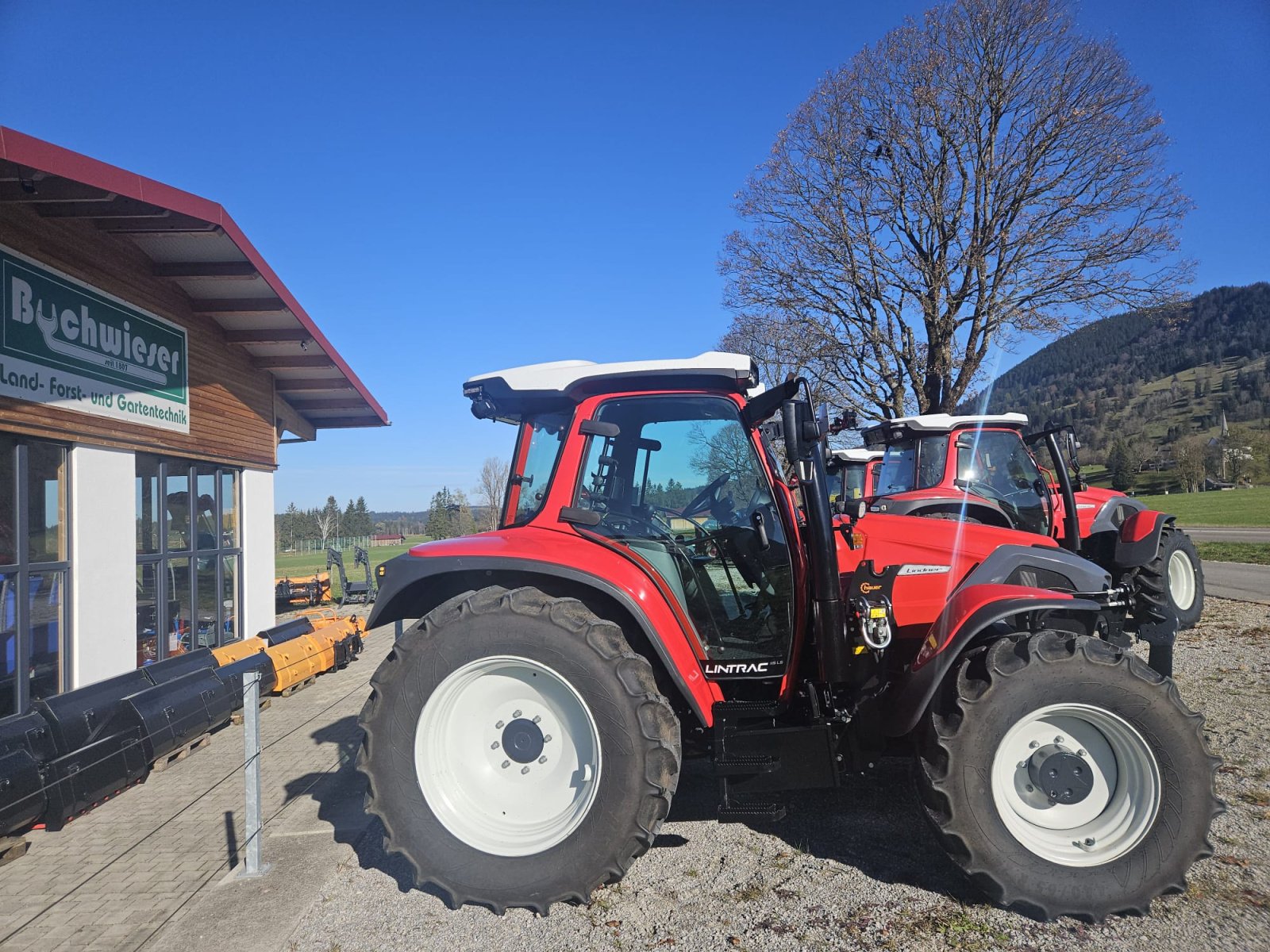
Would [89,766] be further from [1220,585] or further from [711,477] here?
[1220,585]

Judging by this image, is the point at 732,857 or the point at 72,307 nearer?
the point at 732,857

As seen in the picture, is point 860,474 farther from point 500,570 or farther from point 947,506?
point 500,570

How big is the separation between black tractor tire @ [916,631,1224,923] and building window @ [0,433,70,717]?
6.85 metres

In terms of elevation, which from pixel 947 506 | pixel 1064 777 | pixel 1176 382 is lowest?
pixel 1064 777

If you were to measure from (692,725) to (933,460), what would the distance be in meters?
5.28

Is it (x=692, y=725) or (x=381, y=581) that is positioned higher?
(x=381, y=581)

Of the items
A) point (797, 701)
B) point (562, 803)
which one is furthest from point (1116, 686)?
point (562, 803)

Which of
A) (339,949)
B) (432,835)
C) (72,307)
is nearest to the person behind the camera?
(339,949)

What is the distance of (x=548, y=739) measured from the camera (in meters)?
3.42

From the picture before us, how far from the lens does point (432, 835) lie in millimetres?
3258

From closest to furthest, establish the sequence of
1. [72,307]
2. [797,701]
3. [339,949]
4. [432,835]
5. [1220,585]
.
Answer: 1. [339,949]
2. [432,835]
3. [797,701]
4. [72,307]
5. [1220,585]

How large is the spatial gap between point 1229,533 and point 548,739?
111 ft

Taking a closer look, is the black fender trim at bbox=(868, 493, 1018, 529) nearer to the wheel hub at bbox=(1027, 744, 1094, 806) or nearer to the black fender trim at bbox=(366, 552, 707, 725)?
the wheel hub at bbox=(1027, 744, 1094, 806)

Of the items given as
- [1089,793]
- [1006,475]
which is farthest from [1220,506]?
[1089,793]
